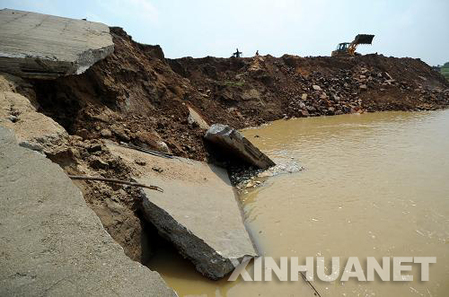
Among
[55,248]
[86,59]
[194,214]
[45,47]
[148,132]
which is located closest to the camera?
[55,248]

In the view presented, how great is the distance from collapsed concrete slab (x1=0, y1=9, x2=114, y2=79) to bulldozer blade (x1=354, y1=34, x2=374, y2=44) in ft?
60.6

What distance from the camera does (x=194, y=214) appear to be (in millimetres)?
3652

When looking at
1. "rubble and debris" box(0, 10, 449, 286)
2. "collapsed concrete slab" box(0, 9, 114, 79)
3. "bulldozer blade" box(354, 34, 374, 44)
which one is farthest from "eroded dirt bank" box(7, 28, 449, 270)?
"bulldozer blade" box(354, 34, 374, 44)

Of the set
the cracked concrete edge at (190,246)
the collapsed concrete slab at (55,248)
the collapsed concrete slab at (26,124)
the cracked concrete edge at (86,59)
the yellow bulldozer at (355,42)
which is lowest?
the cracked concrete edge at (190,246)

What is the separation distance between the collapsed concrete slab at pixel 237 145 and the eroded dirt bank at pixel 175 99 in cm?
45

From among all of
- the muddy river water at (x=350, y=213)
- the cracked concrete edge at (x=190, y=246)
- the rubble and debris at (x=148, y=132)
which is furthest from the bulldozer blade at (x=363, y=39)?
the cracked concrete edge at (x=190, y=246)

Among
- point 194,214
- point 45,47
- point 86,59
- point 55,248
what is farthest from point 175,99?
point 55,248

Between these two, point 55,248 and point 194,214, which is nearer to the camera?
point 55,248

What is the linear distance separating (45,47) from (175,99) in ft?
12.2

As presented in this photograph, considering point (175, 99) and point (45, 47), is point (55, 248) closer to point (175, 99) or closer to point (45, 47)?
point (45, 47)

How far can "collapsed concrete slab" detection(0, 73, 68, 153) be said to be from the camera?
3.14 m

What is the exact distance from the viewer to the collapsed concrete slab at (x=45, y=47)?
449cm

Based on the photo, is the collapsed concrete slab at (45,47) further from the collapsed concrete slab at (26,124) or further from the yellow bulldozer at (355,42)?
the yellow bulldozer at (355,42)

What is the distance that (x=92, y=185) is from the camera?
3.35 m
